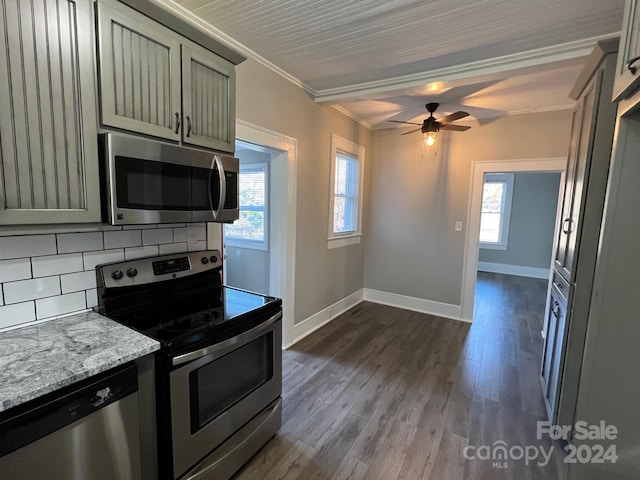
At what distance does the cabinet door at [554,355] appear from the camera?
1986 millimetres

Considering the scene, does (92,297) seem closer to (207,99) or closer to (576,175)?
(207,99)

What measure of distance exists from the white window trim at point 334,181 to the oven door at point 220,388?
2.04 m

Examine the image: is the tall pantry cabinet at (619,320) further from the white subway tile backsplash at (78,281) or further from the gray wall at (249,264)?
the gray wall at (249,264)

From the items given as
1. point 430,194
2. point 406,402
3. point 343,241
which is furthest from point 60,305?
point 430,194

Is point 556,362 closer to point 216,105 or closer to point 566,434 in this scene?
point 566,434

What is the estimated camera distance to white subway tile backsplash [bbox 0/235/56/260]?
1.32m

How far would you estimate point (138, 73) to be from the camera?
138cm

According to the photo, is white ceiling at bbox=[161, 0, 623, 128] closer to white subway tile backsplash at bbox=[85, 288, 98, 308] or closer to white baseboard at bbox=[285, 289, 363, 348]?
white subway tile backsplash at bbox=[85, 288, 98, 308]

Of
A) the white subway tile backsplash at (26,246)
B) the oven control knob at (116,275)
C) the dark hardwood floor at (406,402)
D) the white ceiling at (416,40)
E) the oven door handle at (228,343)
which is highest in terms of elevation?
the white ceiling at (416,40)

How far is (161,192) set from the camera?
1.49 metres

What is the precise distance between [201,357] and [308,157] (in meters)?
2.30

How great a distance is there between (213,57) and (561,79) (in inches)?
111

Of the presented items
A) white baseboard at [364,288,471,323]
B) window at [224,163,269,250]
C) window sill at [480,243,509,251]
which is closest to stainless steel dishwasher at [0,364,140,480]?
window at [224,163,269,250]

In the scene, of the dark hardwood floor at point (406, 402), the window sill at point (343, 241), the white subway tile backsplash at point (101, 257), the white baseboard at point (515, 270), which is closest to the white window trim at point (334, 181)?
the window sill at point (343, 241)
